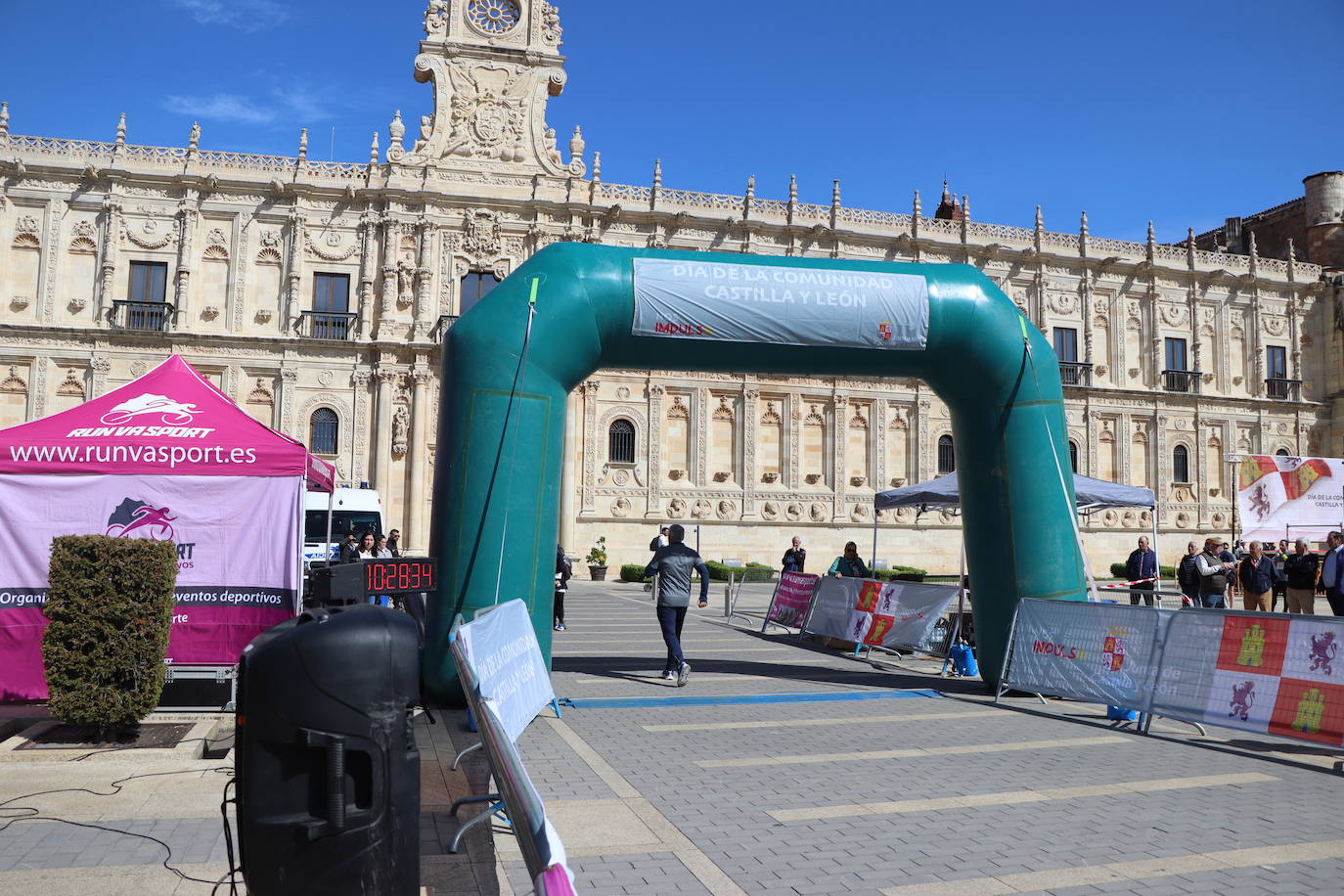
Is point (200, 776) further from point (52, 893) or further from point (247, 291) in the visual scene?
point (247, 291)

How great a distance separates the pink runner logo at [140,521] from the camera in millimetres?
8938

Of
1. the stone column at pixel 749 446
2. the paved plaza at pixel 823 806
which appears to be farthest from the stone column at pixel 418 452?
the paved plaza at pixel 823 806

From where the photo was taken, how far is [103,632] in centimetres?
744

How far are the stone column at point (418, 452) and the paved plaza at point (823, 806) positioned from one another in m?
22.8

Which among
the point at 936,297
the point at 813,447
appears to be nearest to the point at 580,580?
the point at 813,447

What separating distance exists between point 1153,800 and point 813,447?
2999cm

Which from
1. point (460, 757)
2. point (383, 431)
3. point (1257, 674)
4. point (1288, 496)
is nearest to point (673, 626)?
point (460, 757)

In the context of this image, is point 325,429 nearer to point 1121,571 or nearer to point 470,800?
point 470,800

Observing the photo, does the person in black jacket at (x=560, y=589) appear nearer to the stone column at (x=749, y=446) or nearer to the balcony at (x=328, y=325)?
the stone column at (x=749, y=446)

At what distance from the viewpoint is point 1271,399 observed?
137 feet

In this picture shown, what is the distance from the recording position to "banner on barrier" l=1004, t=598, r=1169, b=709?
9.18 m

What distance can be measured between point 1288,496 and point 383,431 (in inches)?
1050

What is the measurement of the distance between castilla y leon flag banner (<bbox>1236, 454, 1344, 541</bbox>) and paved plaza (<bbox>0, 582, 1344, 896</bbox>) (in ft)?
49.3

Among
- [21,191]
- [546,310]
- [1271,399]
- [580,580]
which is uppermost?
[21,191]
